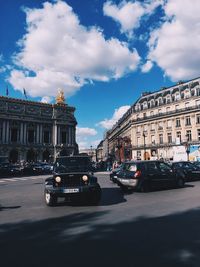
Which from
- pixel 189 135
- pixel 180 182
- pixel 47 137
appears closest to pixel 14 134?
pixel 47 137

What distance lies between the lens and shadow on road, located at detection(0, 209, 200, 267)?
416 cm

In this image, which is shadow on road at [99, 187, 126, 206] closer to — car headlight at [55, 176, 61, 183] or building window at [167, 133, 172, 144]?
car headlight at [55, 176, 61, 183]

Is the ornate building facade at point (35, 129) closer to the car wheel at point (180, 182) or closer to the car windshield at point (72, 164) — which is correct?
the car wheel at point (180, 182)

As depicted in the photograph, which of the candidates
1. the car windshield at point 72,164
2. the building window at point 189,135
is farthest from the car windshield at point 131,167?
the building window at point 189,135

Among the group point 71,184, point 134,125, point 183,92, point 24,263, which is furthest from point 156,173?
point 134,125

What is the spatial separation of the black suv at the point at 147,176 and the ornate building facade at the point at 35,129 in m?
68.6

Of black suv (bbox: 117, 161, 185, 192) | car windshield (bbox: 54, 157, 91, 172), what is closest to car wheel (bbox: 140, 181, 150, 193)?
black suv (bbox: 117, 161, 185, 192)

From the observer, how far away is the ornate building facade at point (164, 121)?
63812 millimetres

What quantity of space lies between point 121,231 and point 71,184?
385 centimetres

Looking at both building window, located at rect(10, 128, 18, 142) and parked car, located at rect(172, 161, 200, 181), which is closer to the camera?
parked car, located at rect(172, 161, 200, 181)

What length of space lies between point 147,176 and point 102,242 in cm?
848

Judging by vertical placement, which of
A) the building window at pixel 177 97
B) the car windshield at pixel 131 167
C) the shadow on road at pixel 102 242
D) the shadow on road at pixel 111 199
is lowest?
the shadow on road at pixel 102 242

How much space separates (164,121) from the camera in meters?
70.2

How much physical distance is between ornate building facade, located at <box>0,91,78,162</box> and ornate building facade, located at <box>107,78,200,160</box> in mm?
21806
